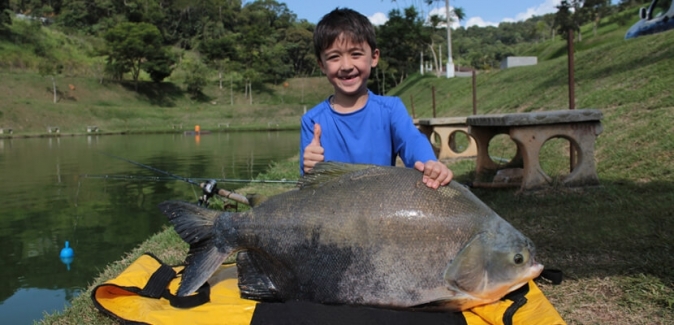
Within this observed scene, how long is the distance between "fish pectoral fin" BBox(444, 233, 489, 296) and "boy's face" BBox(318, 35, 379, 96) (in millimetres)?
1176

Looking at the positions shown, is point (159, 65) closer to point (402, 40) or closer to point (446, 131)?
point (402, 40)

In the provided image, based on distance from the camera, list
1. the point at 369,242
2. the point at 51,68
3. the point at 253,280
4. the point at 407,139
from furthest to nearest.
Result: the point at 51,68, the point at 407,139, the point at 253,280, the point at 369,242

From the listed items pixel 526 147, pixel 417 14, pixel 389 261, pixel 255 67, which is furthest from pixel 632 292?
pixel 255 67

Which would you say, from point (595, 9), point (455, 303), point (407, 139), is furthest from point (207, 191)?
point (595, 9)

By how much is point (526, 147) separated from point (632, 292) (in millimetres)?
2964

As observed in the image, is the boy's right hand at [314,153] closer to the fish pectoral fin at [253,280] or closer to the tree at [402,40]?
the fish pectoral fin at [253,280]

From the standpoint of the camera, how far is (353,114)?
3098mm

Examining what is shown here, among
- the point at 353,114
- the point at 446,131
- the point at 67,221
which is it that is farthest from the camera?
the point at 446,131

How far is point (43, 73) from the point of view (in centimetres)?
4781

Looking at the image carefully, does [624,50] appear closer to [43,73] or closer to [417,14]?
[417,14]

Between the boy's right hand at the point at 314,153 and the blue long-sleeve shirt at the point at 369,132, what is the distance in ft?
0.45

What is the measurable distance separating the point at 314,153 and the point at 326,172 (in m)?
0.26

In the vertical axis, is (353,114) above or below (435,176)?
above

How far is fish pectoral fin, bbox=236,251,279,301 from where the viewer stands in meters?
2.69
